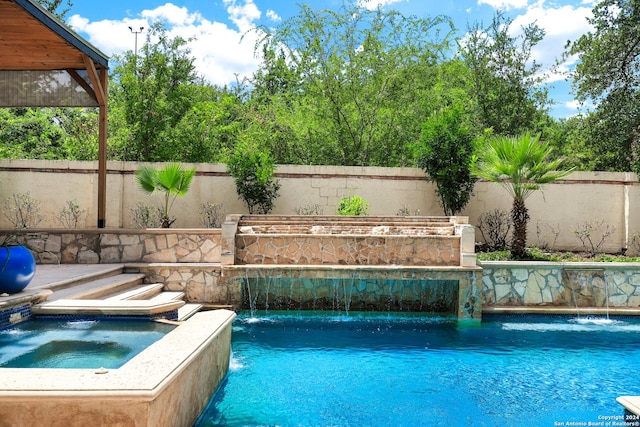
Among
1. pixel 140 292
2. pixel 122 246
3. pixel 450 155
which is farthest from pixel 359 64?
pixel 140 292

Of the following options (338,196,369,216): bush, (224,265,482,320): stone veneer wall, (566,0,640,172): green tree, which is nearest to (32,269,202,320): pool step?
(224,265,482,320): stone veneer wall

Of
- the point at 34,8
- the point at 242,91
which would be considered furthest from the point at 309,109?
the point at 242,91

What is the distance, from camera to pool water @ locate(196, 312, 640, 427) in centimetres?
460

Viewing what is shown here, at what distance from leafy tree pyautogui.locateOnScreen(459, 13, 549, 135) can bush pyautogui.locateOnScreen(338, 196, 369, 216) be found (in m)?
8.47

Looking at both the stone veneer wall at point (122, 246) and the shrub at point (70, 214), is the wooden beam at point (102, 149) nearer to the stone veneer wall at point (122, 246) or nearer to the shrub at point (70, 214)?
the stone veneer wall at point (122, 246)

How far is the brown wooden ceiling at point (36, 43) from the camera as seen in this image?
7.38 metres

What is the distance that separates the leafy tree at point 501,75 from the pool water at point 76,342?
54.1 ft

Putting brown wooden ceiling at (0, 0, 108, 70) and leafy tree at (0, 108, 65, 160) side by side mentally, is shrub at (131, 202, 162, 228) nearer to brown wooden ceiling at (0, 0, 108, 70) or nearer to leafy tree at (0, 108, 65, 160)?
brown wooden ceiling at (0, 0, 108, 70)

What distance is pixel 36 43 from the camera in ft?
29.0

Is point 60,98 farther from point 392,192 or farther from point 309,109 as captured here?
point 392,192

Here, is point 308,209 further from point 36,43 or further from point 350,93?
point 36,43

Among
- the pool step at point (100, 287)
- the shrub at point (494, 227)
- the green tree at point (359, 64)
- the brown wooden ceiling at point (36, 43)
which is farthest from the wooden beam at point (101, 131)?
the shrub at point (494, 227)

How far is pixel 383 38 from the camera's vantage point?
14633 millimetres

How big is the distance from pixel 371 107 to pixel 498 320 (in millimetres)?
7944
